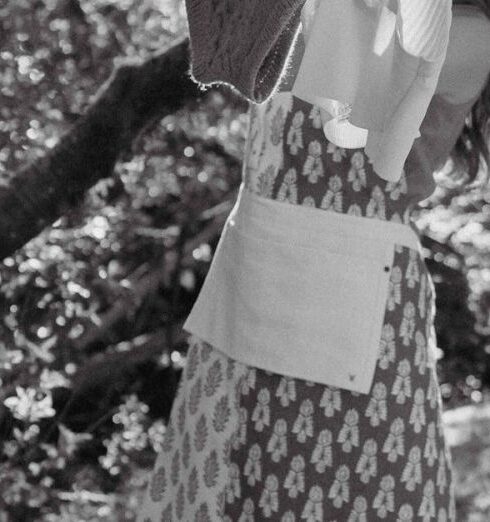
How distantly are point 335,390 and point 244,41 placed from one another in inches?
33.4

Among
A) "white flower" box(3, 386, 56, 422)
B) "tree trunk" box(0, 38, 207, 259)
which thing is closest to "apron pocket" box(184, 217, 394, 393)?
"tree trunk" box(0, 38, 207, 259)

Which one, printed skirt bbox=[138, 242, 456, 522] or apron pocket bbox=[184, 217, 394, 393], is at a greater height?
apron pocket bbox=[184, 217, 394, 393]

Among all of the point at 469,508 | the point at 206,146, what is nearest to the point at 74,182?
the point at 206,146

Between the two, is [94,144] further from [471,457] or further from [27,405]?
[471,457]

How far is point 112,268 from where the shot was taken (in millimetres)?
3428

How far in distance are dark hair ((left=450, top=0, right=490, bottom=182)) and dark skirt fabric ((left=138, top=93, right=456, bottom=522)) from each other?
0.23 metres

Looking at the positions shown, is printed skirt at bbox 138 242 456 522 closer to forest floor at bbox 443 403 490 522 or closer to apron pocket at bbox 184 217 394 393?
apron pocket at bbox 184 217 394 393

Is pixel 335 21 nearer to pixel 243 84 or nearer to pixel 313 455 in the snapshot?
pixel 243 84

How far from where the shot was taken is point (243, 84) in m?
1.62

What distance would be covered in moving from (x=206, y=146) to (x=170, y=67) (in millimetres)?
1239

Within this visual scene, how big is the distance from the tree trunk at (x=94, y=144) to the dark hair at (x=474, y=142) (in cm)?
51

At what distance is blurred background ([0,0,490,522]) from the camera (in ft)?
8.96

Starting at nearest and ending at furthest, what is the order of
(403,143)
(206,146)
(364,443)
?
(403,143)
(364,443)
(206,146)

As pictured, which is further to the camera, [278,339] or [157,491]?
[157,491]
